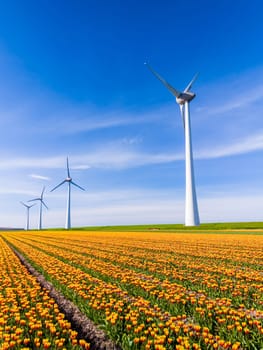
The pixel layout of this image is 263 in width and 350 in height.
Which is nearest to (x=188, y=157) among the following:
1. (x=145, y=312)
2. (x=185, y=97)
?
(x=185, y=97)

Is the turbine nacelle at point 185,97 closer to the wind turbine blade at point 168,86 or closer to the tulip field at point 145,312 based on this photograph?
the wind turbine blade at point 168,86

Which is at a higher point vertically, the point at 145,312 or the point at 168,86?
the point at 168,86

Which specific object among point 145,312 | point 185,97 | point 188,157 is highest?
point 185,97

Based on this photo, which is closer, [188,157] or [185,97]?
[188,157]

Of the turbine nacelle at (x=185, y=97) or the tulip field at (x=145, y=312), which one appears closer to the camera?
the tulip field at (x=145, y=312)

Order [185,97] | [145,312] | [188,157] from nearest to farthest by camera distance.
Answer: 1. [145,312]
2. [188,157]
3. [185,97]

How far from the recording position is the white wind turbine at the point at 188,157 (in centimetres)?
7025

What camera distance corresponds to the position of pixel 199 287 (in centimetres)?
1152

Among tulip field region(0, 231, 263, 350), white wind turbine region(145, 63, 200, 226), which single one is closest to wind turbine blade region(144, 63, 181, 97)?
white wind turbine region(145, 63, 200, 226)

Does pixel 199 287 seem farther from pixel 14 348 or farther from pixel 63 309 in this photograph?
pixel 14 348

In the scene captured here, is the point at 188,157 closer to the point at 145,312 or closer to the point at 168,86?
the point at 168,86

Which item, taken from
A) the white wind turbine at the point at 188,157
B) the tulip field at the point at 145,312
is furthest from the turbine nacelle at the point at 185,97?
the tulip field at the point at 145,312

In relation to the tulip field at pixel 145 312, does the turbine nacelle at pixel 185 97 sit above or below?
above

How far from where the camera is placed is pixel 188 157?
230ft
